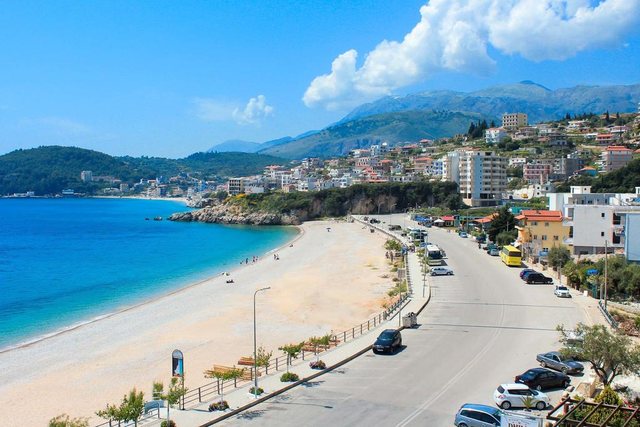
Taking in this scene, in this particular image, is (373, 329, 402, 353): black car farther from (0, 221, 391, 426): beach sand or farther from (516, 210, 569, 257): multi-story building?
(516, 210, 569, 257): multi-story building

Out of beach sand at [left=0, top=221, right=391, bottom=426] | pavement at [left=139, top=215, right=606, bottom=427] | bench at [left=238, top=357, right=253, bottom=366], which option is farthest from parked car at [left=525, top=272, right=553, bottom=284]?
bench at [left=238, top=357, right=253, bottom=366]

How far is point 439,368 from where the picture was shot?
22.4m

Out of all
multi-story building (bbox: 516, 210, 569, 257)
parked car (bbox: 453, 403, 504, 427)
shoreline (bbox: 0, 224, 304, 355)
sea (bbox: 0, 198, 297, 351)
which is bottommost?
shoreline (bbox: 0, 224, 304, 355)

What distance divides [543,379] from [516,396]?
2.45m

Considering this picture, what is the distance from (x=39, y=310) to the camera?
140 feet

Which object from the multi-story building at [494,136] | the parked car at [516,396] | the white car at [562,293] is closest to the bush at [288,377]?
the parked car at [516,396]

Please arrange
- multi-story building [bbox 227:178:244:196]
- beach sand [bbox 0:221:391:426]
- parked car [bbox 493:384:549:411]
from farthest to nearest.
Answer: multi-story building [bbox 227:178:244:196], beach sand [bbox 0:221:391:426], parked car [bbox 493:384:549:411]

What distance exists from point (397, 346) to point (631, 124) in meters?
167

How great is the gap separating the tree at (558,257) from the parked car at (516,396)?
3008 cm

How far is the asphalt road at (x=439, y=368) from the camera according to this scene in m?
18.0

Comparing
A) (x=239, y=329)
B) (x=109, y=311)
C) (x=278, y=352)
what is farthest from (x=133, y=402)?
(x=109, y=311)

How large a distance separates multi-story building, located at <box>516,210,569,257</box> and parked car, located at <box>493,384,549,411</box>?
37414mm

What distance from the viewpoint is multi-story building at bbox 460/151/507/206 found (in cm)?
12394

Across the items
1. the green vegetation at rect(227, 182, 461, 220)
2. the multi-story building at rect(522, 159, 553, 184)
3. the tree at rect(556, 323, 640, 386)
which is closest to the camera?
the tree at rect(556, 323, 640, 386)
